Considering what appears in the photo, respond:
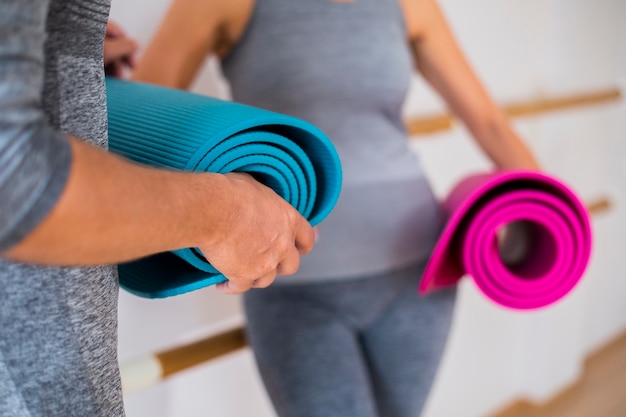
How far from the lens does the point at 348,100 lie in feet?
2.94

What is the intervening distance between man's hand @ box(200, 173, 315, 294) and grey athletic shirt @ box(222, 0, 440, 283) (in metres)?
0.32

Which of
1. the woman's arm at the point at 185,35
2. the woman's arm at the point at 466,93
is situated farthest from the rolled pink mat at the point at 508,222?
the woman's arm at the point at 185,35

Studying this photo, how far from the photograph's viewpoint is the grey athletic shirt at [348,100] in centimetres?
88

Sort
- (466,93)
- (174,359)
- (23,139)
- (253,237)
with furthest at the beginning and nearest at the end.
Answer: (466,93) < (174,359) < (253,237) < (23,139)

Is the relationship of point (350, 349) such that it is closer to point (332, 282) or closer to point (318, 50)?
point (332, 282)

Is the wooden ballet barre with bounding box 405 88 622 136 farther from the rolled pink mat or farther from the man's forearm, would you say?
the man's forearm

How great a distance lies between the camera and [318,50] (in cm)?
89

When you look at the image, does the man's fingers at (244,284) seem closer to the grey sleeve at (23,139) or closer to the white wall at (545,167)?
the grey sleeve at (23,139)

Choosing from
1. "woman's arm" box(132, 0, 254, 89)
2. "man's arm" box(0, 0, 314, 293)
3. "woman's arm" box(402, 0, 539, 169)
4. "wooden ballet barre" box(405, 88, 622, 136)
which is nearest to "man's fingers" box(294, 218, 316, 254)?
"man's arm" box(0, 0, 314, 293)

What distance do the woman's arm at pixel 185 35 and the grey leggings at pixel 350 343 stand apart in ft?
1.11

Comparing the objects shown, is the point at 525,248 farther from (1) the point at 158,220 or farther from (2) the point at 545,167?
(2) the point at 545,167

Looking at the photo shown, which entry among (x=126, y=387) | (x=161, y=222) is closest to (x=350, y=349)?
(x=126, y=387)

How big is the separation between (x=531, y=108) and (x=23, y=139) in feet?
5.29

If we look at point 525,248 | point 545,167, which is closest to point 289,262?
point 525,248
